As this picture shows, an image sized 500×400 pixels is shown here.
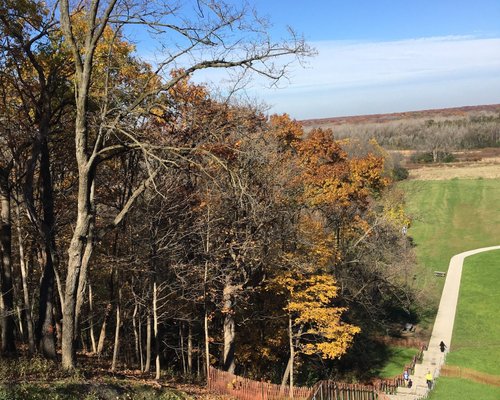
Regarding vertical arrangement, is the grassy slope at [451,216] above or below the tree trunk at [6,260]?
below

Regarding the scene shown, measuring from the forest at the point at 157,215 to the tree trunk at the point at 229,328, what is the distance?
6 centimetres

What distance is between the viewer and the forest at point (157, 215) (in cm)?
972

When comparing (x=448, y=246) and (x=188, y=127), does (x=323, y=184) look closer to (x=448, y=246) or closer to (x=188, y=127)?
(x=188, y=127)

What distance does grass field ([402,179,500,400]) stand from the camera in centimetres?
2825

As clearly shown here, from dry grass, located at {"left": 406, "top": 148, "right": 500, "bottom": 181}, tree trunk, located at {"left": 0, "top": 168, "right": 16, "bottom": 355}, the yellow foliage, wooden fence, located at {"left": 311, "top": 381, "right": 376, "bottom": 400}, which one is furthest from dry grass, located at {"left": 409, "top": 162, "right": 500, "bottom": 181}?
tree trunk, located at {"left": 0, "top": 168, "right": 16, "bottom": 355}

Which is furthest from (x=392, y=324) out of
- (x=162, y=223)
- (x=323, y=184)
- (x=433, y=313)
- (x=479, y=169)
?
(x=479, y=169)

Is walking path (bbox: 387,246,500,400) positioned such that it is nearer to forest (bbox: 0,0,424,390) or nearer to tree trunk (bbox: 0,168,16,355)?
forest (bbox: 0,0,424,390)

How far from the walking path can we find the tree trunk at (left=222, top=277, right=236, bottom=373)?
8.59 metres

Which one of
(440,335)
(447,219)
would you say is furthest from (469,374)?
(447,219)

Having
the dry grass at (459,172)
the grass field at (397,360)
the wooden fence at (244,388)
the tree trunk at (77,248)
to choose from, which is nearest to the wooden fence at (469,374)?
the grass field at (397,360)

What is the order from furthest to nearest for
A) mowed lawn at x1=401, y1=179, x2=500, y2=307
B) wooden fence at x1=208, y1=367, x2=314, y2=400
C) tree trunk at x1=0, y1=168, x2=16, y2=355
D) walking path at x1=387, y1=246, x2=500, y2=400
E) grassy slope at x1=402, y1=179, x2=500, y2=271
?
grassy slope at x1=402, y1=179, x2=500, y2=271 < mowed lawn at x1=401, y1=179, x2=500, y2=307 < walking path at x1=387, y1=246, x2=500, y2=400 < wooden fence at x1=208, y1=367, x2=314, y2=400 < tree trunk at x1=0, y1=168, x2=16, y2=355

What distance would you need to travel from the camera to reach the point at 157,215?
16.2m

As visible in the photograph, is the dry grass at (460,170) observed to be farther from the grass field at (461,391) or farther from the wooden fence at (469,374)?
the grass field at (461,391)

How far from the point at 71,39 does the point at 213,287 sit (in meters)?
12.0
